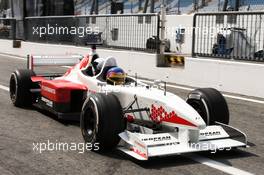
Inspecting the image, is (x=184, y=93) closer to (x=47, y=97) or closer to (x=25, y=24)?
(x=47, y=97)

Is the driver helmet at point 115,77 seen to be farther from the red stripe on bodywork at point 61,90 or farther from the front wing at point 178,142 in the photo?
the front wing at point 178,142

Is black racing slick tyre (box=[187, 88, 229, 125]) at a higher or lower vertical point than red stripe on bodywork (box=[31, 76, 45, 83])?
lower

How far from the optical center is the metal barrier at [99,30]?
13.8 m

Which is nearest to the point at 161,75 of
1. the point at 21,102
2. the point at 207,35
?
the point at 207,35

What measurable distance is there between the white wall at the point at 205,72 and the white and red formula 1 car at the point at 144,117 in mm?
4133

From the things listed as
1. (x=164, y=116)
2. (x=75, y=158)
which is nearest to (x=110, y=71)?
(x=164, y=116)

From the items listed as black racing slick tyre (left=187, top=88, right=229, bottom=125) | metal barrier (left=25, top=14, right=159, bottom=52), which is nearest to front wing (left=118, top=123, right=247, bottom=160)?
black racing slick tyre (left=187, top=88, right=229, bottom=125)

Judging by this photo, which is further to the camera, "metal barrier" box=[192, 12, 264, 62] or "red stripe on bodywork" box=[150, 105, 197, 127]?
"metal barrier" box=[192, 12, 264, 62]

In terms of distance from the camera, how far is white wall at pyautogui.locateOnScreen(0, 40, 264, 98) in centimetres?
1027

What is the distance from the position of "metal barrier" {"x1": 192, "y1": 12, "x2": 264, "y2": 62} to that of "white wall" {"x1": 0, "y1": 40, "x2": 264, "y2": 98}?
0.33 meters

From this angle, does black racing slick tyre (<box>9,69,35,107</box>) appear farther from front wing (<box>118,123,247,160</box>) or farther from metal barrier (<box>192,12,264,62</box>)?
metal barrier (<box>192,12,264,62</box>)

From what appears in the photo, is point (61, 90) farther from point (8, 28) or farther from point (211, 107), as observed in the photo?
point (8, 28)

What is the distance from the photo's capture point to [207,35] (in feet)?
39.3

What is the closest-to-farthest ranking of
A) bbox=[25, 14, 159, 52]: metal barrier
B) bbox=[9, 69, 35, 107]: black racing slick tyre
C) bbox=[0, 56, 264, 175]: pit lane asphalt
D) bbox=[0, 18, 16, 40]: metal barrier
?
1. bbox=[0, 56, 264, 175]: pit lane asphalt
2. bbox=[9, 69, 35, 107]: black racing slick tyre
3. bbox=[25, 14, 159, 52]: metal barrier
4. bbox=[0, 18, 16, 40]: metal barrier
